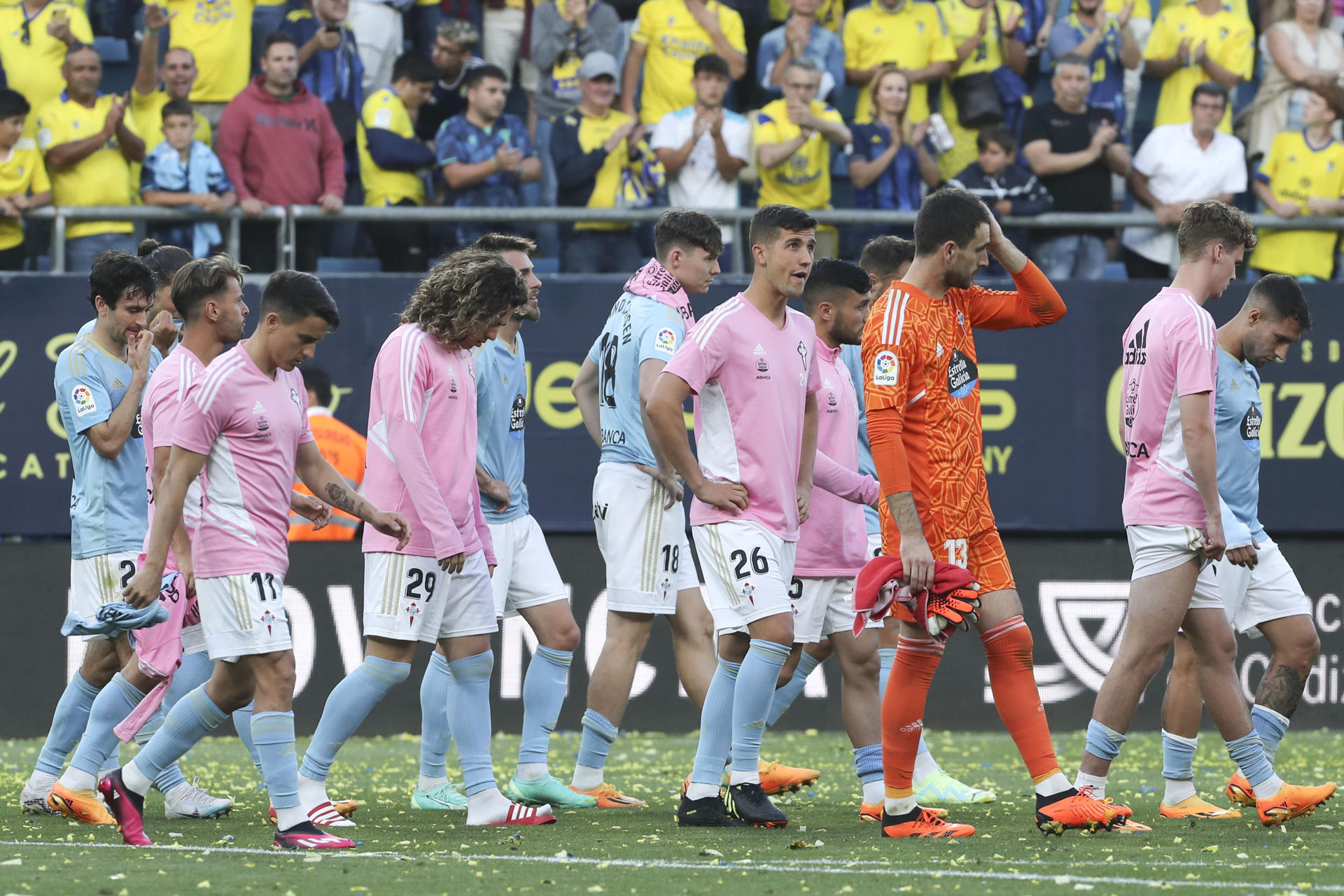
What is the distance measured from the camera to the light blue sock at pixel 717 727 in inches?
273

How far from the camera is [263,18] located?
44.1 feet

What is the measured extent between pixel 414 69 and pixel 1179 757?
7.93 m

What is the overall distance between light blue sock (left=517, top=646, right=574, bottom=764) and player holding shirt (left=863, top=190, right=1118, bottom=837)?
182 centimetres

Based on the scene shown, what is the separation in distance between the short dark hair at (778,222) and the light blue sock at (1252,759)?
105 inches

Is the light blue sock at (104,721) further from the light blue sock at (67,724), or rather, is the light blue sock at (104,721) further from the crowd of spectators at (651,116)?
the crowd of spectators at (651,116)

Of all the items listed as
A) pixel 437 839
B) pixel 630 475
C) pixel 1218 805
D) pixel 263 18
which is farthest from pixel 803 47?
pixel 437 839

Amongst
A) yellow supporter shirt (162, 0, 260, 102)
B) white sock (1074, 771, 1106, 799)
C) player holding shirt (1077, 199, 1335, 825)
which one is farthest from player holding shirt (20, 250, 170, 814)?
yellow supporter shirt (162, 0, 260, 102)

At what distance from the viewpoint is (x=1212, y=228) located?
6.97 m

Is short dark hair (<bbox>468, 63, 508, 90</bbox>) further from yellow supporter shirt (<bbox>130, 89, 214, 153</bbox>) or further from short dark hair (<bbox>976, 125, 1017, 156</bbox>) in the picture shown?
short dark hair (<bbox>976, 125, 1017, 156</bbox>)

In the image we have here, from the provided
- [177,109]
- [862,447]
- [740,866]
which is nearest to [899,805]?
[740,866]

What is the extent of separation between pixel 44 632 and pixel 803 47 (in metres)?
7.20

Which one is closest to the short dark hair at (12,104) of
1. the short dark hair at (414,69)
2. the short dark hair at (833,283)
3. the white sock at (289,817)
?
the short dark hair at (414,69)

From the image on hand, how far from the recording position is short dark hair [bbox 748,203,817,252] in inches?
274

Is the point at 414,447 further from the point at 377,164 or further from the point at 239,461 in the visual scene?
the point at 377,164
